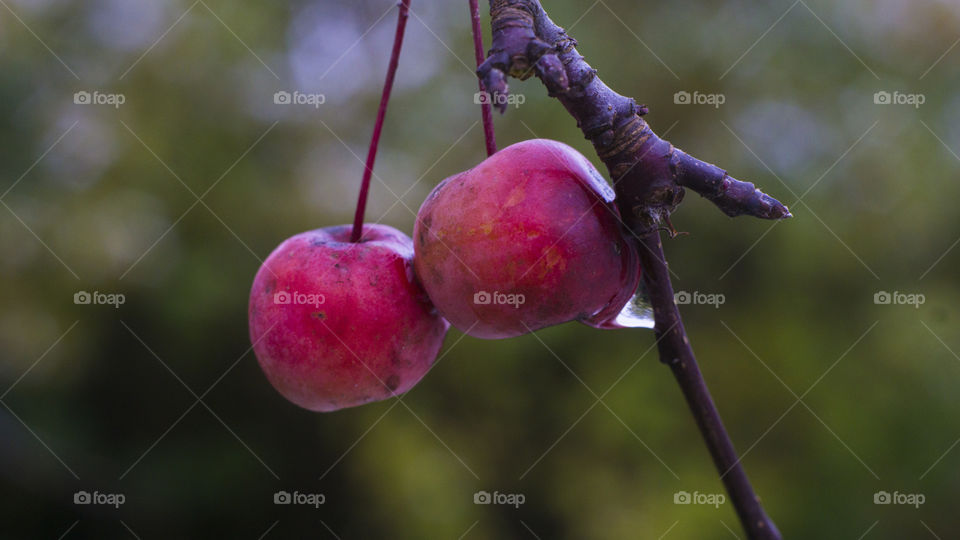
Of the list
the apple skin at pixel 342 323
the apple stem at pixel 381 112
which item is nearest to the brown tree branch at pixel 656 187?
the apple stem at pixel 381 112

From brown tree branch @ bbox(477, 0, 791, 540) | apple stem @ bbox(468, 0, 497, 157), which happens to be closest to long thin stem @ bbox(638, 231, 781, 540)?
brown tree branch @ bbox(477, 0, 791, 540)

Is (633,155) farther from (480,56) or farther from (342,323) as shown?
(342,323)

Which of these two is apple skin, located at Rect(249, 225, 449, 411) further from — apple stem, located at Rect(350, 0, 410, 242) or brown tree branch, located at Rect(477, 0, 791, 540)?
brown tree branch, located at Rect(477, 0, 791, 540)

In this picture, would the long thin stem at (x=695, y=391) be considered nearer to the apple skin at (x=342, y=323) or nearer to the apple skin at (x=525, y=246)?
the apple skin at (x=525, y=246)

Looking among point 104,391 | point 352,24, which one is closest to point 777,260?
point 352,24

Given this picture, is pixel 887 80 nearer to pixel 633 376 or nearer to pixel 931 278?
pixel 931 278
